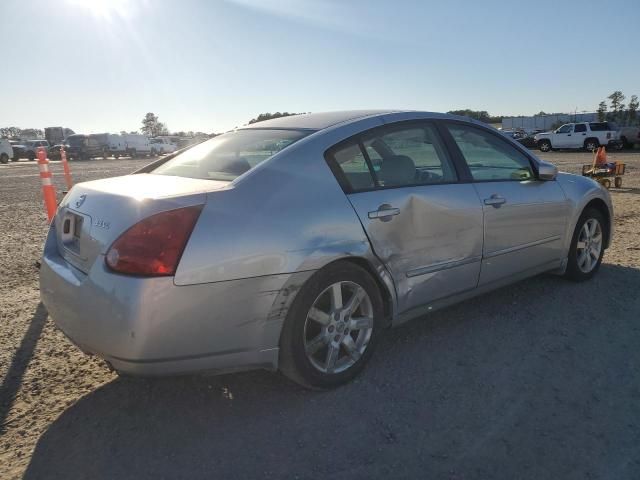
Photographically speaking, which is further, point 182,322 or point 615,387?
point 615,387

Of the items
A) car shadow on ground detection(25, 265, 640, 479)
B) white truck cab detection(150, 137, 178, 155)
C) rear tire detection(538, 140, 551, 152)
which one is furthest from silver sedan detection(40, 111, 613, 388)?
white truck cab detection(150, 137, 178, 155)

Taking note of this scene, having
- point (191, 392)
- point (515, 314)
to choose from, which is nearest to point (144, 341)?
point (191, 392)

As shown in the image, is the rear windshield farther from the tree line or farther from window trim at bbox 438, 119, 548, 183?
the tree line

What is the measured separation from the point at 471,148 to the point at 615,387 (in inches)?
69.7

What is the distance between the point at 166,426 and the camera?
2.51 m

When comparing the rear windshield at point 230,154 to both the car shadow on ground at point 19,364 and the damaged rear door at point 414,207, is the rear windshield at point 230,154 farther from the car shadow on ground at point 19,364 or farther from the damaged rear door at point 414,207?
the car shadow on ground at point 19,364

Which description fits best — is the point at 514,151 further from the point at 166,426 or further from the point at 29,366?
the point at 29,366

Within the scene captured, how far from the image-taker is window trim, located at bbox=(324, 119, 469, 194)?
2.83 m

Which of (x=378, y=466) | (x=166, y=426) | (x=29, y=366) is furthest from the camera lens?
(x=29, y=366)

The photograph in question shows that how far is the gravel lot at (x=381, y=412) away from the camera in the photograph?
86.3 inches

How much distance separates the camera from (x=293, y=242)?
8.14 feet

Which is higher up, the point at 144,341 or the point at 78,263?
the point at 78,263

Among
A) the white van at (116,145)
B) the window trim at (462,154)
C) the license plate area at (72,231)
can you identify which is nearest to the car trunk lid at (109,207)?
the license plate area at (72,231)

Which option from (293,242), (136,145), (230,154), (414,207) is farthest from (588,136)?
(136,145)
